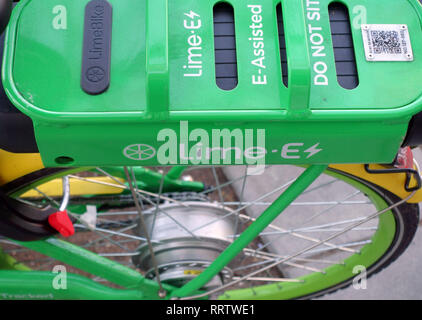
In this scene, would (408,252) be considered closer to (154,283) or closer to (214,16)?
(154,283)

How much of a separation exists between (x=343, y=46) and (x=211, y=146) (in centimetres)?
26

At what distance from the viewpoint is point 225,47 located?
2.64 ft

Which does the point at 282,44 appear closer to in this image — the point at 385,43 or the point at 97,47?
the point at 385,43

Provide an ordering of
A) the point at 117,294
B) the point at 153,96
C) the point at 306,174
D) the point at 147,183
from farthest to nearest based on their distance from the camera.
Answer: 1. the point at 147,183
2. the point at 117,294
3. the point at 306,174
4. the point at 153,96

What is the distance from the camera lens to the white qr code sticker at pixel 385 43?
80cm

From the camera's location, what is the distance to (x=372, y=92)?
2.56 ft

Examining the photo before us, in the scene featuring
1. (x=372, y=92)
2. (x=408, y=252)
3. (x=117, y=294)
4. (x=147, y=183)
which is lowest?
(x=117, y=294)

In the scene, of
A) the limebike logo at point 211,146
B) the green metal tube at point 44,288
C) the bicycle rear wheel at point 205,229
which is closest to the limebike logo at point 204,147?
the limebike logo at point 211,146

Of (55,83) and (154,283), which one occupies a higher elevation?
(55,83)

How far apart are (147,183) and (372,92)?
35.4 inches

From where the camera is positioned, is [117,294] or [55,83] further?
[117,294]

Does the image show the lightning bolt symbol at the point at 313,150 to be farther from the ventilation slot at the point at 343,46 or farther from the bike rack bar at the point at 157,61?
the bike rack bar at the point at 157,61

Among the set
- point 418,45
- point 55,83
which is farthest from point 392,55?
point 55,83

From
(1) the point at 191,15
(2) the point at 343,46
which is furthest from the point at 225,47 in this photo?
(2) the point at 343,46
